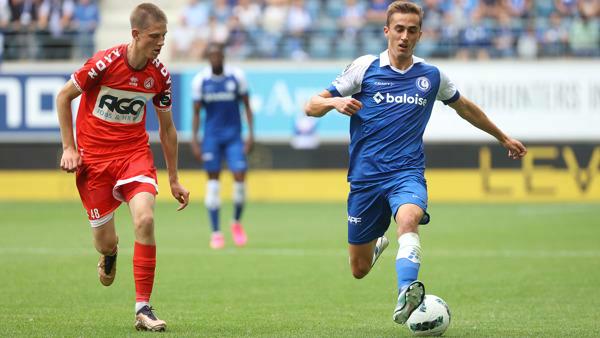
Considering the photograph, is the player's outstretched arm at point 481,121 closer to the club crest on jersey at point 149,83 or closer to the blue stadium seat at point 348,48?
the club crest on jersey at point 149,83

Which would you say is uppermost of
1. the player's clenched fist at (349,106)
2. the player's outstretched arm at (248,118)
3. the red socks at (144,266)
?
the player's clenched fist at (349,106)

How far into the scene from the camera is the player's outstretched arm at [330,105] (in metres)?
7.75

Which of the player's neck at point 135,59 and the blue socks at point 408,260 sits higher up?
the player's neck at point 135,59

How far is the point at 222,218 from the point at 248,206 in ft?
10.9

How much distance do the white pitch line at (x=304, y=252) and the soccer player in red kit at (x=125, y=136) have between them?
→ 5.84 meters

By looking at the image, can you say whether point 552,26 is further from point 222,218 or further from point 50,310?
point 50,310

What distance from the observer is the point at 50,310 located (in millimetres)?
9328

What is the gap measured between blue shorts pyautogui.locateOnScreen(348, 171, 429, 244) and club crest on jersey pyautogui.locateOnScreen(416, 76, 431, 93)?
2.12ft

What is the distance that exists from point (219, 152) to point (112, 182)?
7.43m

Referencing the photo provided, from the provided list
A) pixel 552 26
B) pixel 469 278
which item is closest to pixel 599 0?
pixel 552 26

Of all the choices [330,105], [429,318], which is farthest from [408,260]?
[330,105]

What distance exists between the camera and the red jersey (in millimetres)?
8398

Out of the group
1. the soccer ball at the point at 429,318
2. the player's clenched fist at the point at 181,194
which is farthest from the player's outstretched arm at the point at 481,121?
the player's clenched fist at the point at 181,194

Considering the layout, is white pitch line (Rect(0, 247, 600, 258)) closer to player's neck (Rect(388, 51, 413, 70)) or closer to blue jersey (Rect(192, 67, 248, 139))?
blue jersey (Rect(192, 67, 248, 139))
